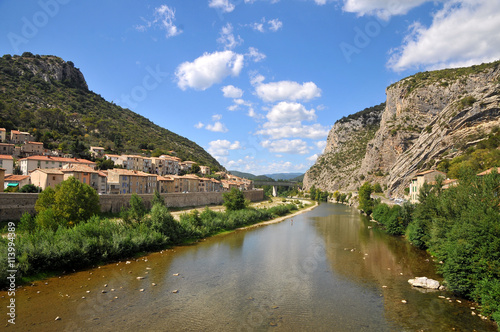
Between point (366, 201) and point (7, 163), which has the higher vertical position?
point (7, 163)

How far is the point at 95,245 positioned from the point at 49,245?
2939mm

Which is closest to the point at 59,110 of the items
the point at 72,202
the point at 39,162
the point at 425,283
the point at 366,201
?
the point at 39,162

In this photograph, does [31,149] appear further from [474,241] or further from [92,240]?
[474,241]

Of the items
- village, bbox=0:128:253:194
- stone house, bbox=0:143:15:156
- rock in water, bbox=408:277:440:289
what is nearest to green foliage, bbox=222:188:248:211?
village, bbox=0:128:253:194

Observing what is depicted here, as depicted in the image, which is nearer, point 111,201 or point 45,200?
point 45,200

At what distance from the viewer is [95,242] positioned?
20.9 m

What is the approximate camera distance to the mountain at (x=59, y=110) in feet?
219

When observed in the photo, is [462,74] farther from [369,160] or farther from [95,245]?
[95,245]

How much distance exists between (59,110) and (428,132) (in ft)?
303

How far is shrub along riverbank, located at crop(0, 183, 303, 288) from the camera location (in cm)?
1755

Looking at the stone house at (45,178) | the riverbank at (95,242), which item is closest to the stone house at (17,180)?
the stone house at (45,178)

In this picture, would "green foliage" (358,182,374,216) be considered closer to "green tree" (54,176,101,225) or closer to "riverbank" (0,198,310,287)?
"riverbank" (0,198,310,287)

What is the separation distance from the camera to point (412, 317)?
13062 millimetres

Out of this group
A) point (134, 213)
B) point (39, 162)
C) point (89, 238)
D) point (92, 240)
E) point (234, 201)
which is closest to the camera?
point (92, 240)
